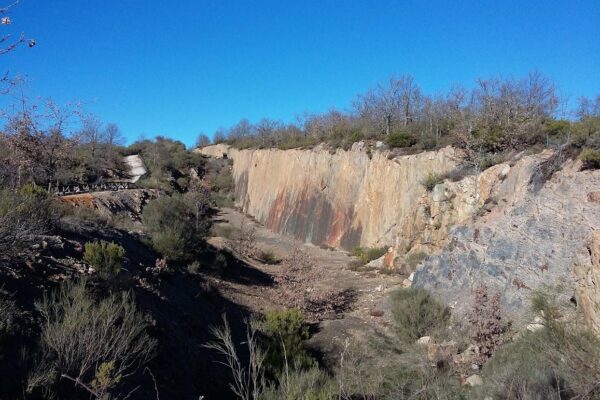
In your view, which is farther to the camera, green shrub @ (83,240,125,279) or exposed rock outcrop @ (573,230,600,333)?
green shrub @ (83,240,125,279)

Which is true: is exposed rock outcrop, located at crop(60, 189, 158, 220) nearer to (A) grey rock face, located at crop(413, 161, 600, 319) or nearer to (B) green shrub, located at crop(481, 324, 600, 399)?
(A) grey rock face, located at crop(413, 161, 600, 319)

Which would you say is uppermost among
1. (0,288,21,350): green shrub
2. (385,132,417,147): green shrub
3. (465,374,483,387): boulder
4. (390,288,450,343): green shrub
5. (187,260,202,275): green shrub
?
(385,132,417,147): green shrub

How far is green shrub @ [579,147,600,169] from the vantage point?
12031mm

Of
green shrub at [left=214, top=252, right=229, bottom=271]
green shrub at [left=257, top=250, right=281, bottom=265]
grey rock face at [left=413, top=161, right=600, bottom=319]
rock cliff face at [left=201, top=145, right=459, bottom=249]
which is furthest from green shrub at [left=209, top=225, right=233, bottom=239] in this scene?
grey rock face at [left=413, top=161, right=600, bottom=319]

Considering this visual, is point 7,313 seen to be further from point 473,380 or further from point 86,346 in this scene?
point 473,380

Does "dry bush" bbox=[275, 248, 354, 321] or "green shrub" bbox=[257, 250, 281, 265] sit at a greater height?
"green shrub" bbox=[257, 250, 281, 265]

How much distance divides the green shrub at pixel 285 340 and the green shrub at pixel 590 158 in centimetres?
851

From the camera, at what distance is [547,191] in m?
12.6

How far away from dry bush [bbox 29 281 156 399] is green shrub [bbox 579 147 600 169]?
11.3 m

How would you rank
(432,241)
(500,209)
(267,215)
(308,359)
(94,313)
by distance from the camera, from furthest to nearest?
(267,215)
(432,241)
(500,209)
(308,359)
(94,313)

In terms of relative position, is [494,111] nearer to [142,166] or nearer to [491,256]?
[491,256]

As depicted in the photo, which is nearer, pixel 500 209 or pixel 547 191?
pixel 547 191

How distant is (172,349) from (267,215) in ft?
95.5

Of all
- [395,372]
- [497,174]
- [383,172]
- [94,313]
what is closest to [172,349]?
[94,313]
